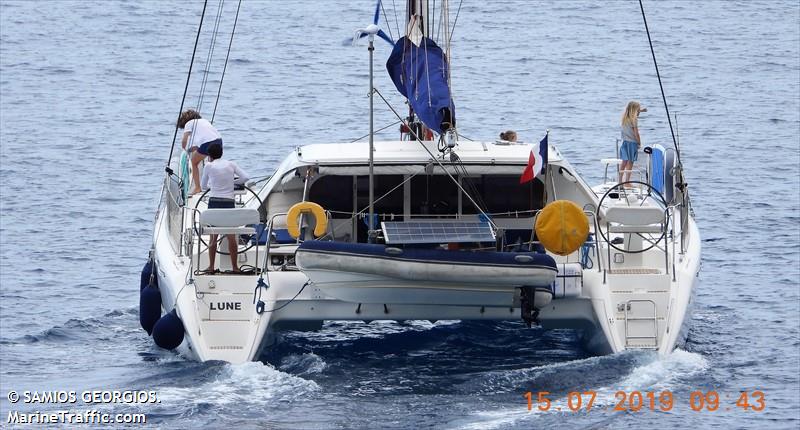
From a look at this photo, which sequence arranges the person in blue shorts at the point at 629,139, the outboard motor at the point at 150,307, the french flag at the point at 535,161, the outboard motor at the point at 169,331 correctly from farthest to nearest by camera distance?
the person in blue shorts at the point at 629,139, the outboard motor at the point at 150,307, the french flag at the point at 535,161, the outboard motor at the point at 169,331

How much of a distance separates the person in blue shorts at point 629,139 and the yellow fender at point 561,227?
4649 mm

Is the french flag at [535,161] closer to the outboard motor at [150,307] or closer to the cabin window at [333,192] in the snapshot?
the cabin window at [333,192]

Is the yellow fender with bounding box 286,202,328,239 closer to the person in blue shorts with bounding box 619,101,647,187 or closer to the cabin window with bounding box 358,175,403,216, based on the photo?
the cabin window with bounding box 358,175,403,216

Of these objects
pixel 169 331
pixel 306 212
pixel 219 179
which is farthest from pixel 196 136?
pixel 169 331

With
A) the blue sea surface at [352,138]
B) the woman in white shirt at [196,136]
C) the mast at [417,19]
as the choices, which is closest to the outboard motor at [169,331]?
the blue sea surface at [352,138]

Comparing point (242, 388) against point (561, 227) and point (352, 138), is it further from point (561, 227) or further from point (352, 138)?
point (352, 138)

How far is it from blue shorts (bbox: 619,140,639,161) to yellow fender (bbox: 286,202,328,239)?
201 inches

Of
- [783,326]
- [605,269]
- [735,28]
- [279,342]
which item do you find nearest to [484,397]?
[605,269]

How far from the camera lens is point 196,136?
652 inches

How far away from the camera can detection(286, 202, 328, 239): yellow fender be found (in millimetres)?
13414

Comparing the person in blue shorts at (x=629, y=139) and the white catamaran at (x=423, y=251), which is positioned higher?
the person in blue shorts at (x=629, y=139)

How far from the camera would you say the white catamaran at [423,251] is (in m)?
12.7

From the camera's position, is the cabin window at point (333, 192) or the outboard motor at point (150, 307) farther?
the cabin window at point (333, 192)

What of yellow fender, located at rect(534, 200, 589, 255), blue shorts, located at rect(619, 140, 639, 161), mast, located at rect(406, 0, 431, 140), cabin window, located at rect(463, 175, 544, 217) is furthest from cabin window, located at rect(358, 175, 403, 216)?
blue shorts, located at rect(619, 140, 639, 161)
